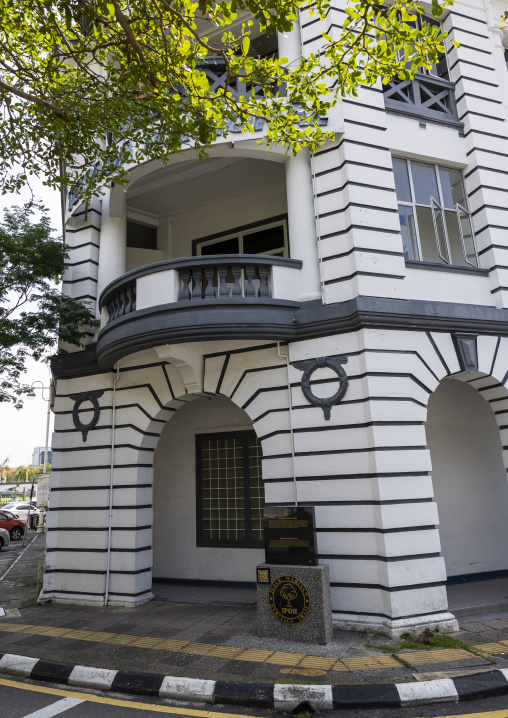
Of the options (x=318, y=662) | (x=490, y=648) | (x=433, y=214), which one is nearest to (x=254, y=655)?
(x=318, y=662)

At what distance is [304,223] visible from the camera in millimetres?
9250

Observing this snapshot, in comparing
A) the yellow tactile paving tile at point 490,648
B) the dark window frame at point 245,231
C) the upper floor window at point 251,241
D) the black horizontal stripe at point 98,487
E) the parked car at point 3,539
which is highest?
the dark window frame at point 245,231

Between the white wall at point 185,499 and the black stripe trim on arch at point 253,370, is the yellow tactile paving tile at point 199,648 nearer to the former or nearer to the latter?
the white wall at point 185,499

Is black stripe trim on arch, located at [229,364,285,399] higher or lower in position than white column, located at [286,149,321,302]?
lower

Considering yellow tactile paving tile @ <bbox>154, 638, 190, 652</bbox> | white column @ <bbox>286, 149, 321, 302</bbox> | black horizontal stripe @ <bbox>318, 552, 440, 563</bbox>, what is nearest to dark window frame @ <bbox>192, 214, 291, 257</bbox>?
white column @ <bbox>286, 149, 321, 302</bbox>

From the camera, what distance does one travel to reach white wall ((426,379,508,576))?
1020 centimetres

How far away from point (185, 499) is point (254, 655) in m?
5.50

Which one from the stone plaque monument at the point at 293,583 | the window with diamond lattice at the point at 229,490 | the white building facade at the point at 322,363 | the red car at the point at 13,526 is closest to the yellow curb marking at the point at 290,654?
the stone plaque monument at the point at 293,583

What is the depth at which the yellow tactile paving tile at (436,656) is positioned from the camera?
20.6 ft

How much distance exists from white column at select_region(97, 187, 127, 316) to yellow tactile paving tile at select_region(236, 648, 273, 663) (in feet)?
24.1

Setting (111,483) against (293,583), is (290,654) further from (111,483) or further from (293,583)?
(111,483)

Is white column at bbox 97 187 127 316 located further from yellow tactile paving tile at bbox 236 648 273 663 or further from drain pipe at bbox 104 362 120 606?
yellow tactile paving tile at bbox 236 648 273 663

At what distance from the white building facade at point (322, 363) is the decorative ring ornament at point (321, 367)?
0.04m

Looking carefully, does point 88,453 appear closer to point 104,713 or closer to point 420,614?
point 104,713
